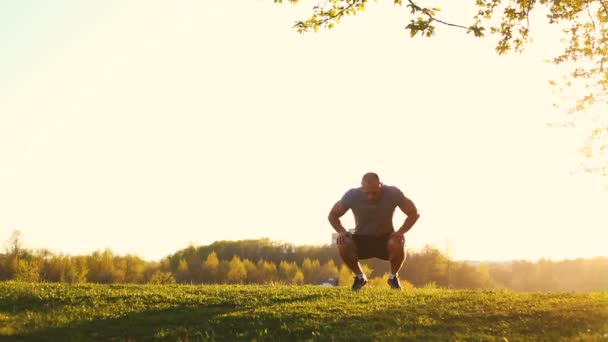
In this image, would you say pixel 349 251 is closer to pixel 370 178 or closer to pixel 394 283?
pixel 394 283

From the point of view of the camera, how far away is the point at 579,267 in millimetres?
194000

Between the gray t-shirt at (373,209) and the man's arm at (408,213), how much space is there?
0.10m

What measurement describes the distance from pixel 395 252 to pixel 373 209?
1067 mm

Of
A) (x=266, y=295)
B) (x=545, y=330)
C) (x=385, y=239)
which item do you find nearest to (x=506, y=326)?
(x=545, y=330)

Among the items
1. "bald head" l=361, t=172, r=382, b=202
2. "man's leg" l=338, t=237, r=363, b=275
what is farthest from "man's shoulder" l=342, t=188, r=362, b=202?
"man's leg" l=338, t=237, r=363, b=275

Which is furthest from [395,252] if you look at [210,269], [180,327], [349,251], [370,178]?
[210,269]

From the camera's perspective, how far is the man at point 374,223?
13789mm

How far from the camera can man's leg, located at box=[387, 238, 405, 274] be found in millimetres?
13734

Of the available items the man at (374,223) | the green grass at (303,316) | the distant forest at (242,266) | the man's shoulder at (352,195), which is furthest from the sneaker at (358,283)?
the distant forest at (242,266)

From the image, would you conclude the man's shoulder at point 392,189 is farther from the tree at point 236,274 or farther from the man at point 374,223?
the tree at point 236,274

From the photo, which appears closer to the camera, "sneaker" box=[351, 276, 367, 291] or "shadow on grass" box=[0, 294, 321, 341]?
"shadow on grass" box=[0, 294, 321, 341]

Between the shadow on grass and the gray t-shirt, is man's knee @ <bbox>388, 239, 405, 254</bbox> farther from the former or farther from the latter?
the shadow on grass

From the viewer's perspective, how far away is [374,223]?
14.0 metres

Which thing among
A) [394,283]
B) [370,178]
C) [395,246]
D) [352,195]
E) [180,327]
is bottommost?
[180,327]
